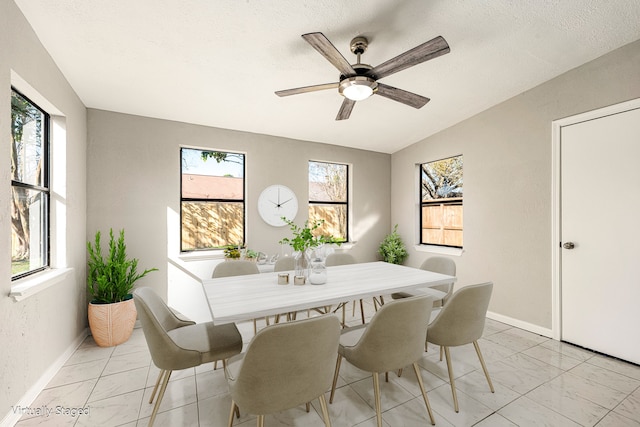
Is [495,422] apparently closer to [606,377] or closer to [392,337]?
[392,337]

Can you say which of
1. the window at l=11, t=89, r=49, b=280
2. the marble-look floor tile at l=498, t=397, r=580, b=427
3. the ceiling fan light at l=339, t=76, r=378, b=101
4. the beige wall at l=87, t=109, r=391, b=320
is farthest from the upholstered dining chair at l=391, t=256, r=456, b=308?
the window at l=11, t=89, r=49, b=280

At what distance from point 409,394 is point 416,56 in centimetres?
228

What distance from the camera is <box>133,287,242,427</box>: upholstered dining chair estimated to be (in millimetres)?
1499

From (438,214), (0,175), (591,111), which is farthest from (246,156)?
(591,111)

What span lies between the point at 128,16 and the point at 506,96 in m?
3.78

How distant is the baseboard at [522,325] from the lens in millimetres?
2992

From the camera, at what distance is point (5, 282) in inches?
63.8

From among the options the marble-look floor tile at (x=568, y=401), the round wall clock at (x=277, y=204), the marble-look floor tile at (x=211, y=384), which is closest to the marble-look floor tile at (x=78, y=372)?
the marble-look floor tile at (x=211, y=384)

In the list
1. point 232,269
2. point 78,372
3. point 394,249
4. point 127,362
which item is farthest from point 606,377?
point 78,372

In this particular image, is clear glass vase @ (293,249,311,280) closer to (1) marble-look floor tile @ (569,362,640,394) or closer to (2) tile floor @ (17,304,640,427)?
(2) tile floor @ (17,304,640,427)

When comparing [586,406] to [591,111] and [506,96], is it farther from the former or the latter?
[506,96]

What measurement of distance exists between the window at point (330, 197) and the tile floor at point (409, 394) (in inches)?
96.2

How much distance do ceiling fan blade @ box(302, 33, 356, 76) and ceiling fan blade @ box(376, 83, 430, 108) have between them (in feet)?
1.06

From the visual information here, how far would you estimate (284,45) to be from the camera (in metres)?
2.25
